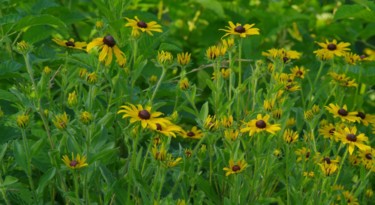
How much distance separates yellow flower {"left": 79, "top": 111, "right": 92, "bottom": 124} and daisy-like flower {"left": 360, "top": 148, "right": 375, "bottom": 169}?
711 mm

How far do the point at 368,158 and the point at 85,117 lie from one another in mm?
787

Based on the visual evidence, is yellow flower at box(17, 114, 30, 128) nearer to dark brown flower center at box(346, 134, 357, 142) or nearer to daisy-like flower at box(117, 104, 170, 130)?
daisy-like flower at box(117, 104, 170, 130)

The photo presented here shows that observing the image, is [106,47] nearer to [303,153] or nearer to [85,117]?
[85,117]

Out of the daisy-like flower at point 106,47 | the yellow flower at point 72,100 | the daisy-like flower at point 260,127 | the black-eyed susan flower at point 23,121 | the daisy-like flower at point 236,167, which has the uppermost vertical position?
the daisy-like flower at point 106,47

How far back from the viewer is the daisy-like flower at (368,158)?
5.79 feet

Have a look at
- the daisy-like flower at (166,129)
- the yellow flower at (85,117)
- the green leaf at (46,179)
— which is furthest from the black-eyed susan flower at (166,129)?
the green leaf at (46,179)

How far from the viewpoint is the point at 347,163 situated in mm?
2090

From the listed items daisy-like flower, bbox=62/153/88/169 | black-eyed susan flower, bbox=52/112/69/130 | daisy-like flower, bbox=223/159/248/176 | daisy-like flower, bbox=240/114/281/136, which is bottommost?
daisy-like flower, bbox=223/159/248/176

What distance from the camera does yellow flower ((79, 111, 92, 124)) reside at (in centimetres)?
146

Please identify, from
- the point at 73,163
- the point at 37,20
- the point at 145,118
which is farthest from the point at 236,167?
the point at 37,20

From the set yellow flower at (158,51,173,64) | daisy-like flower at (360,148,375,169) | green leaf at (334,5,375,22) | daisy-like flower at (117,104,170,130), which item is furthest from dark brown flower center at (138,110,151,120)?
green leaf at (334,5,375,22)

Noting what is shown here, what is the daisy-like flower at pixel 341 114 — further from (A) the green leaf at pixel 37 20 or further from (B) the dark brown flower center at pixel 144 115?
(A) the green leaf at pixel 37 20

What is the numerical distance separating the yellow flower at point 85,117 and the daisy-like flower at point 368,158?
0.71 m

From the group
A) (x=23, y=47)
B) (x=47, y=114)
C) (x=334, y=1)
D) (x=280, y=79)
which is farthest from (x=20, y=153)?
(x=334, y=1)
